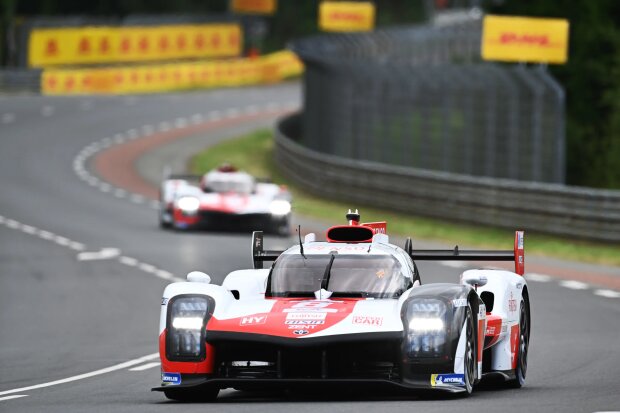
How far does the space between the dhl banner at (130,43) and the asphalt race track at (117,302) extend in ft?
50.2

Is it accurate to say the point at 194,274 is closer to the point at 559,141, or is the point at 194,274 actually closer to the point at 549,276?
the point at 549,276

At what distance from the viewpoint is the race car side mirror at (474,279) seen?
13.1 m

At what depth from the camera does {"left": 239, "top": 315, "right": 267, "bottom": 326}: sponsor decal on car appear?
11.8 metres

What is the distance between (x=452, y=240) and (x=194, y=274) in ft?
61.3

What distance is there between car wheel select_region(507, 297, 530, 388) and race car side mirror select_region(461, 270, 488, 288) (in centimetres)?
54

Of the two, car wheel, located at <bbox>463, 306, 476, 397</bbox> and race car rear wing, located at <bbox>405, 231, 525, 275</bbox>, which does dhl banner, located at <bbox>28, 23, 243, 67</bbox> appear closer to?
race car rear wing, located at <bbox>405, 231, 525, 275</bbox>

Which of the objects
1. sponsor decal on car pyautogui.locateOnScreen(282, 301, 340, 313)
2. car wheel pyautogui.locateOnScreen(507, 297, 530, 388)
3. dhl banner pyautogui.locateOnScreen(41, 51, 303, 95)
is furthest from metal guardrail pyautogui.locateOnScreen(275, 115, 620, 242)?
dhl banner pyautogui.locateOnScreen(41, 51, 303, 95)

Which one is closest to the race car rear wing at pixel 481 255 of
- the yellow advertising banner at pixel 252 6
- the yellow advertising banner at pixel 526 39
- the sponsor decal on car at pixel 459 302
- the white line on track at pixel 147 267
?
the sponsor decal on car at pixel 459 302

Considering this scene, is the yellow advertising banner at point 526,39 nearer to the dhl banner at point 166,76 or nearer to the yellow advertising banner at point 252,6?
the dhl banner at point 166,76

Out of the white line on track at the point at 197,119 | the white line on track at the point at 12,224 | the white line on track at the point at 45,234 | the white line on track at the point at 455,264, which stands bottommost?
the white line on track at the point at 197,119

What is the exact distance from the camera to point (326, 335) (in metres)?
Result: 11.6

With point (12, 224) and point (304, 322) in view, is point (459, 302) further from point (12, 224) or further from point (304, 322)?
point (12, 224)

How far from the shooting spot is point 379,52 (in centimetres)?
5853

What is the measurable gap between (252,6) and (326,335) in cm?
7530
